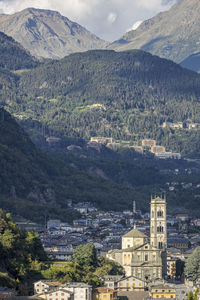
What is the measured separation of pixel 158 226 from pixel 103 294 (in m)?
44.6

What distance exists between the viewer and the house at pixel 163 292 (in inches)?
5123

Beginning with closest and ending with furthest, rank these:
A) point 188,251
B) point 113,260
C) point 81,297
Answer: point 81,297 → point 113,260 → point 188,251

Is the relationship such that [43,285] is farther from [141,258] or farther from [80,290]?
[141,258]

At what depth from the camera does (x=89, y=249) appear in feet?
495

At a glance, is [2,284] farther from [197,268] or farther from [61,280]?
[197,268]

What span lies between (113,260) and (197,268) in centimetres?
1510

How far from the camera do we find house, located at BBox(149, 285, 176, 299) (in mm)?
130125

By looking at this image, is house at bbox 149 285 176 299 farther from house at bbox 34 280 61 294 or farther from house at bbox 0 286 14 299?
house at bbox 0 286 14 299

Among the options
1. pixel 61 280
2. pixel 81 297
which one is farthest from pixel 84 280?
pixel 81 297

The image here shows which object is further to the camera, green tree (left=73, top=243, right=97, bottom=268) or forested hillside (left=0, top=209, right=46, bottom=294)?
green tree (left=73, top=243, right=97, bottom=268)

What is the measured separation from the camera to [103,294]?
125 m

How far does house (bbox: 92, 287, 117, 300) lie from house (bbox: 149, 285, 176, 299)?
606 centimetres

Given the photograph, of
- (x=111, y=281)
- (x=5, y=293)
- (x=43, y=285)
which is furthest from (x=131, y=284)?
(x=5, y=293)

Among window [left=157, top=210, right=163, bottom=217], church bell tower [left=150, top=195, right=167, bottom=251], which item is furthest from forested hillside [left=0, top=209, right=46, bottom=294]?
window [left=157, top=210, right=163, bottom=217]
